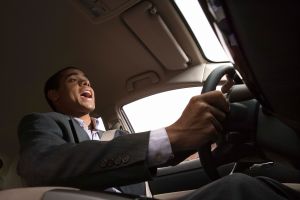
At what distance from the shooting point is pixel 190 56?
6.92 feet

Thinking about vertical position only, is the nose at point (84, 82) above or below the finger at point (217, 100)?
below

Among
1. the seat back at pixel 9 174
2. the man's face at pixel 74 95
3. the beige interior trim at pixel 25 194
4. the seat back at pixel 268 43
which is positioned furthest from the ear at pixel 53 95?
the seat back at pixel 268 43

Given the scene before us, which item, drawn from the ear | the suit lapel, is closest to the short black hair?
the ear

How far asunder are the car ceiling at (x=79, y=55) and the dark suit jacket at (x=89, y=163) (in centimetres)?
87

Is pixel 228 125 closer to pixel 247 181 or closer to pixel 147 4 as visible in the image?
pixel 247 181

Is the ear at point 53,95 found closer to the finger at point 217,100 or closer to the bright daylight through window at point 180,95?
the bright daylight through window at point 180,95

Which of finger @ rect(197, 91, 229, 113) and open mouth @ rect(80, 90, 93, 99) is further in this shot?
open mouth @ rect(80, 90, 93, 99)

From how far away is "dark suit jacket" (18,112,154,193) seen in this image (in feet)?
3.04

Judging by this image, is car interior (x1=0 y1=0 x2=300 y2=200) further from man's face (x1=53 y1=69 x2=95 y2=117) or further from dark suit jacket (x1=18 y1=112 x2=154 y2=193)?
dark suit jacket (x1=18 y1=112 x2=154 y2=193)

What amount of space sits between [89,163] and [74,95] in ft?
3.91

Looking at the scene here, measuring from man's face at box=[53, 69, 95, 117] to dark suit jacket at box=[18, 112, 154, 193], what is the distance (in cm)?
83

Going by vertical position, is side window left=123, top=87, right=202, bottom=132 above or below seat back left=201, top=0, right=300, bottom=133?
below

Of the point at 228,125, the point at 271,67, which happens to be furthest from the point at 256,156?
the point at 271,67

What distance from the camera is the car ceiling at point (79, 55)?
195 cm
